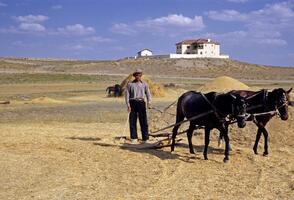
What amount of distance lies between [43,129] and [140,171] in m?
8.28

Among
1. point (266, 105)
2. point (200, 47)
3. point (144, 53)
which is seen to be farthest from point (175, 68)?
point (266, 105)

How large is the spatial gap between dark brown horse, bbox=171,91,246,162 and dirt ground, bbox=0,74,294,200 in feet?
2.54

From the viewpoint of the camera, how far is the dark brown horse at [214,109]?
11320mm

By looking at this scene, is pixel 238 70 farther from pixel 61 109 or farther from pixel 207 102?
pixel 207 102

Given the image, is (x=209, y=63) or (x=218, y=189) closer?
(x=218, y=189)

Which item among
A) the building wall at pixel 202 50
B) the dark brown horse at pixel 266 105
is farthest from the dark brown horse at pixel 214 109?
the building wall at pixel 202 50

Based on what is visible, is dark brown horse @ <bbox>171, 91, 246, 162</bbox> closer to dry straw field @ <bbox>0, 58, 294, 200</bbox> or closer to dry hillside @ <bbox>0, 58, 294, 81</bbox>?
dry straw field @ <bbox>0, 58, 294, 200</bbox>

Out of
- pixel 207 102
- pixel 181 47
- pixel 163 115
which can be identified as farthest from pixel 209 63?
pixel 207 102

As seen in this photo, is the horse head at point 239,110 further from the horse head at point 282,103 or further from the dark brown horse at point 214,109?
the horse head at point 282,103

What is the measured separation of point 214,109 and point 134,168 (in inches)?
91.2

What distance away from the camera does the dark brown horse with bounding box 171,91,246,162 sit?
11.3 metres

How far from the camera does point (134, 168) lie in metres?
11.3

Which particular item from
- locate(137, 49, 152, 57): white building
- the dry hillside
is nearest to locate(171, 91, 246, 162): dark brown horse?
the dry hillside

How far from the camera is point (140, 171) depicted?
11.0 m
